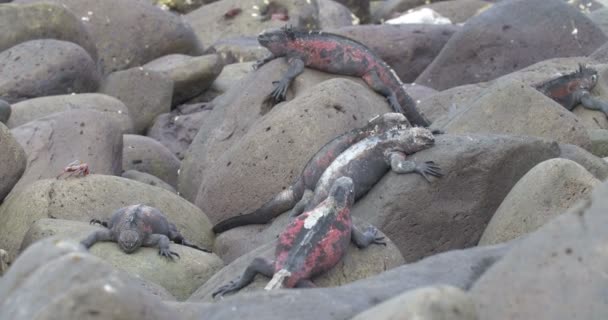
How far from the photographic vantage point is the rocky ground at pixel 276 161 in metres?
3.39

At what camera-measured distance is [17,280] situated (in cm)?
356

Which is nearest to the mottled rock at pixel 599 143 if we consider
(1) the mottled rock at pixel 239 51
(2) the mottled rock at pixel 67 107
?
(2) the mottled rock at pixel 67 107

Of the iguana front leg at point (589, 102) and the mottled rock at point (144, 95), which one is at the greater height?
the iguana front leg at point (589, 102)

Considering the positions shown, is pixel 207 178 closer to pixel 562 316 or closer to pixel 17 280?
pixel 17 280

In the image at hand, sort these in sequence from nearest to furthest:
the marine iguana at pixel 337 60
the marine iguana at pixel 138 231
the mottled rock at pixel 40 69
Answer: the marine iguana at pixel 138 231 < the marine iguana at pixel 337 60 < the mottled rock at pixel 40 69

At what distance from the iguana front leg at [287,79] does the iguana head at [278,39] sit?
15 centimetres

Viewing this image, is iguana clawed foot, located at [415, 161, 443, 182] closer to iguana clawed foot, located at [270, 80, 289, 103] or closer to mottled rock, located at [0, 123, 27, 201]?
iguana clawed foot, located at [270, 80, 289, 103]

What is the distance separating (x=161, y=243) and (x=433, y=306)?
3729 millimetres

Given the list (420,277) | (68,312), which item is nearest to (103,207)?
(420,277)

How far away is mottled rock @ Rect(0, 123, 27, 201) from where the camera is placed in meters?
7.44

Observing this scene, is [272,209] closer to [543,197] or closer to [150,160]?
[543,197]

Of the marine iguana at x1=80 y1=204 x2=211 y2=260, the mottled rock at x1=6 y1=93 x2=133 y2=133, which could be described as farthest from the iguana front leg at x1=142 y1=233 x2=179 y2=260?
the mottled rock at x1=6 y1=93 x2=133 y2=133

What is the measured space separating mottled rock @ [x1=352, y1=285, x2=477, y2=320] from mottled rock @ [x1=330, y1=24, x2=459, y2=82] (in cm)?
957

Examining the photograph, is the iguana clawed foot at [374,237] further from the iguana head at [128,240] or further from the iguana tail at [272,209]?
the iguana tail at [272,209]
